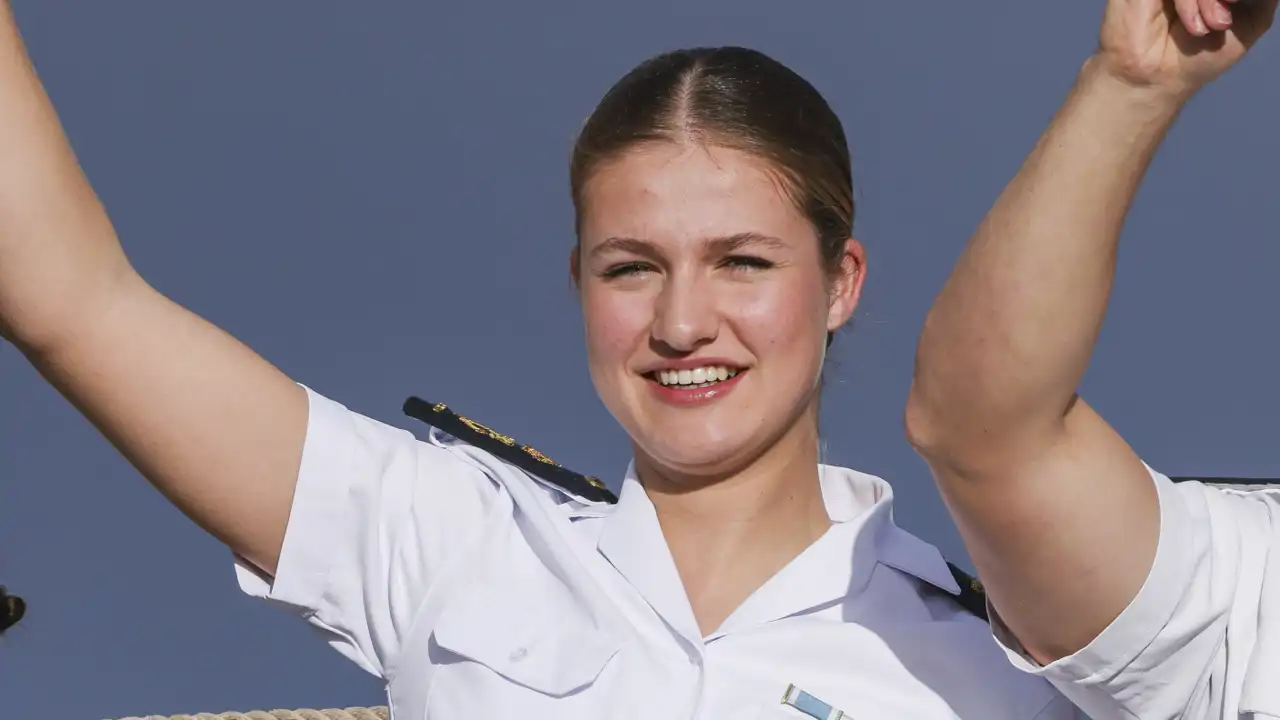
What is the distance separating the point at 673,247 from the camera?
153cm

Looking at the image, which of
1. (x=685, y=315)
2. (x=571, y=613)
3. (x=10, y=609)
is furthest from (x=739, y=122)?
(x=10, y=609)

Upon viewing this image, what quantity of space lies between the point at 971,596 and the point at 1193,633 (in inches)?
13.1

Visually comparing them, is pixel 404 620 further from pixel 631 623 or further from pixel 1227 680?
pixel 1227 680

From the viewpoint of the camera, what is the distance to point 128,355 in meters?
1.36

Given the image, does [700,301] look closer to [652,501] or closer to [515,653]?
[652,501]

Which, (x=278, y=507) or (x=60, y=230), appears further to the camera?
(x=278, y=507)

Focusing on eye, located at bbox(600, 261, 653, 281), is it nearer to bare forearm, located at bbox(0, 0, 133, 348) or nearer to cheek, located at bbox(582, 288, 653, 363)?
cheek, located at bbox(582, 288, 653, 363)

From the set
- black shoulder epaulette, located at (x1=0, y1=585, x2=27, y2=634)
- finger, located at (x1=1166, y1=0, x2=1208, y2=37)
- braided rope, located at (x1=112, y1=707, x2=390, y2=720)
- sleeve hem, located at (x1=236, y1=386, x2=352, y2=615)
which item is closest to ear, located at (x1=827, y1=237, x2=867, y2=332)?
sleeve hem, located at (x1=236, y1=386, x2=352, y2=615)

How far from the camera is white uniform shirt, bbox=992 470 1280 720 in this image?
1.27 metres

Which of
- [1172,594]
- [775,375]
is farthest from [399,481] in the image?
[1172,594]

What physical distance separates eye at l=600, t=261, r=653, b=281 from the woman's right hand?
0.55m

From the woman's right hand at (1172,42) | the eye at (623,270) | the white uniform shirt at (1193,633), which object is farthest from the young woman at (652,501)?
the woman's right hand at (1172,42)

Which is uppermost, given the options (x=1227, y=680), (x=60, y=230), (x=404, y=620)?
(x=60, y=230)

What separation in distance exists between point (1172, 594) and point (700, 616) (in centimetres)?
46
